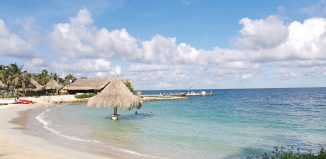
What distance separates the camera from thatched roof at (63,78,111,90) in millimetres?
67812

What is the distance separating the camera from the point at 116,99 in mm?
26406

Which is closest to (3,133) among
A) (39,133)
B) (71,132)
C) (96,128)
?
(39,133)

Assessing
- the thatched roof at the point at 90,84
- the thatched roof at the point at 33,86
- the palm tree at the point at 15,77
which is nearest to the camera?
the palm tree at the point at 15,77

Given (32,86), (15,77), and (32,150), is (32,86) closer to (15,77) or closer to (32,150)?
(15,77)

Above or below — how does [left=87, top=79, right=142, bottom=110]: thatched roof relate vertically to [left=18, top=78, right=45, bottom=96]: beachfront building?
below

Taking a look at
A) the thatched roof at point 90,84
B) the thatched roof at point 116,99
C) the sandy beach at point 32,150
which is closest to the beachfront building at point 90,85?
the thatched roof at point 90,84

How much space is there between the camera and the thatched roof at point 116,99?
26.3 meters

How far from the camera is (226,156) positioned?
14.3 metres

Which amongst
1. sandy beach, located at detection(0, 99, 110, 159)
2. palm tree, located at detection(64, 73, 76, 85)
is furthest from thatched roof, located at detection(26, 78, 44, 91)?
sandy beach, located at detection(0, 99, 110, 159)

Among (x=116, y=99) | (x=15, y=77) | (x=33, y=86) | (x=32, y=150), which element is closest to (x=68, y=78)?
(x=33, y=86)

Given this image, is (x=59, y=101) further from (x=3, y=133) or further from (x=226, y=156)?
(x=226, y=156)

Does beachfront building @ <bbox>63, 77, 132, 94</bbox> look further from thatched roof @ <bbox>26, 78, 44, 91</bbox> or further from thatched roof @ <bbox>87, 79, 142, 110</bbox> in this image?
thatched roof @ <bbox>87, 79, 142, 110</bbox>

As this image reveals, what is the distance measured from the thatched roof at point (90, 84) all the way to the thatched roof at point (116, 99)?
40578 millimetres

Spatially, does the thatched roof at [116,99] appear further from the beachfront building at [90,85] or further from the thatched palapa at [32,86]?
the thatched palapa at [32,86]
